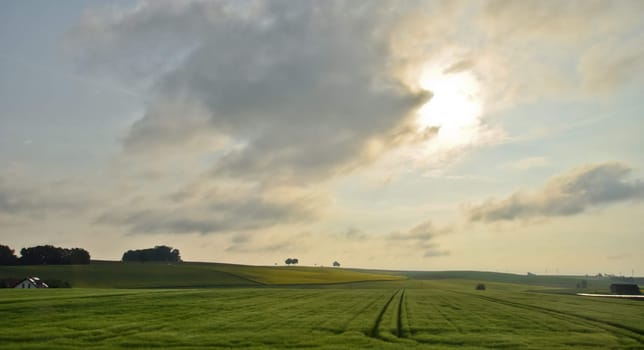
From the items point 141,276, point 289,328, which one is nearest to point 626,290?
point 289,328

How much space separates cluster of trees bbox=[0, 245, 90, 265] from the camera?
172750 millimetres

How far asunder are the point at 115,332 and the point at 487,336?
24.8m

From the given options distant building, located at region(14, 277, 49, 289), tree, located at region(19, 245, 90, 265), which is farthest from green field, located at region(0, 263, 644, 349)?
tree, located at region(19, 245, 90, 265)

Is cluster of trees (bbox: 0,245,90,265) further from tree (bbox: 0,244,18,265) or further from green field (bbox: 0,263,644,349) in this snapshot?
green field (bbox: 0,263,644,349)

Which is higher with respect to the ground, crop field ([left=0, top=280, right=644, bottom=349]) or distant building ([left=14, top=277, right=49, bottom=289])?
crop field ([left=0, top=280, right=644, bottom=349])

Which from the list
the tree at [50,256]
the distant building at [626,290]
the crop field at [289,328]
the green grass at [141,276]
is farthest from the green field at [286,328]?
the tree at [50,256]

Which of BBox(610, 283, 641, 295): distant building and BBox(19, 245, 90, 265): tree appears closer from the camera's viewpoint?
BBox(610, 283, 641, 295): distant building

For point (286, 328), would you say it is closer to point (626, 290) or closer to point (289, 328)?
point (289, 328)

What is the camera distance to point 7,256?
171625mm

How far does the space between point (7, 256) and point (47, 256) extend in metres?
11.6

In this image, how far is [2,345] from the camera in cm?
2872

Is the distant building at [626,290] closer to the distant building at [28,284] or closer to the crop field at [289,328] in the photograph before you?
the crop field at [289,328]

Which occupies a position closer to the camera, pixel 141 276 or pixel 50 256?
pixel 141 276

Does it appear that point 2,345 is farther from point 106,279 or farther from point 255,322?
point 106,279
